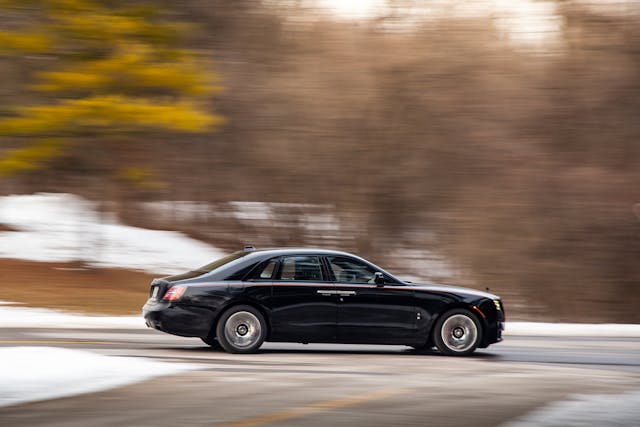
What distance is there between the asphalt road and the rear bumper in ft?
1.04

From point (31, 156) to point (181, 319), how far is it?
462 inches

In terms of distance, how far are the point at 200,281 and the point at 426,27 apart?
16.2 m

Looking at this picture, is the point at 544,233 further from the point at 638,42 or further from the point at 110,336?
the point at 110,336

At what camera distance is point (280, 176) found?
30734mm

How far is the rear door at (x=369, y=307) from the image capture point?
13852 millimetres

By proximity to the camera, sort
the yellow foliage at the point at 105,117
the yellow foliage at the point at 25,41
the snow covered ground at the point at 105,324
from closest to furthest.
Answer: the snow covered ground at the point at 105,324 < the yellow foliage at the point at 25,41 < the yellow foliage at the point at 105,117

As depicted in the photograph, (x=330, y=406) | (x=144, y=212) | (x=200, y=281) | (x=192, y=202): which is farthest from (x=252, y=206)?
(x=330, y=406)

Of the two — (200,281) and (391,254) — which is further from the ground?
(391,254)

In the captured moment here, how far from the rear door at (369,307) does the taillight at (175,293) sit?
195cm

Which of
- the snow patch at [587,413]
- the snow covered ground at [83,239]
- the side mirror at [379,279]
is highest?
the snow covered ground at [83,239]

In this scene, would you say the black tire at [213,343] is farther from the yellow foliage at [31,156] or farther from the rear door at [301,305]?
the yellow foliage at [31,156]

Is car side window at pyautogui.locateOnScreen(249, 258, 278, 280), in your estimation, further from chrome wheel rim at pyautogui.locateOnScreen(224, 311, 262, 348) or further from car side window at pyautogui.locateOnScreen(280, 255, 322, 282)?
chrome wheel rim at pyautogui.locateOnScreen(224, 311, 262, 348)

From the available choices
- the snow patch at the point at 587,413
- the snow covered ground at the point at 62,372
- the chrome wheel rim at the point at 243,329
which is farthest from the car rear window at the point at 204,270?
the snow patch at the point at 587,413

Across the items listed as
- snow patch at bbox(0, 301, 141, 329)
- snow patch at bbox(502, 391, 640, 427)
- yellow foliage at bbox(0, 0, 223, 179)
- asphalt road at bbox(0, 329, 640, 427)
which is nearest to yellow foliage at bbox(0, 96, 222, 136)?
yellow foliage at bbox(0, 0, 223, 179)
